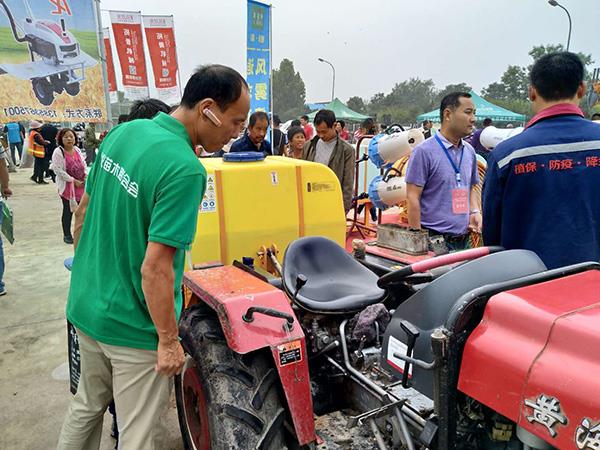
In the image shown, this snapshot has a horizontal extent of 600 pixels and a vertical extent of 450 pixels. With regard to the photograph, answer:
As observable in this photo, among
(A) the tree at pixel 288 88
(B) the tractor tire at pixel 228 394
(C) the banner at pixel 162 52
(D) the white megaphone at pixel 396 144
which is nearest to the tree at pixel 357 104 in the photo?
(A) the tree at pixel 288 88

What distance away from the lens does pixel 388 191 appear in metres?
5.11

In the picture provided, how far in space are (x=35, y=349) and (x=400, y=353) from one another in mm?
3341

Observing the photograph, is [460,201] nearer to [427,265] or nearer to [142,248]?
[427,265]

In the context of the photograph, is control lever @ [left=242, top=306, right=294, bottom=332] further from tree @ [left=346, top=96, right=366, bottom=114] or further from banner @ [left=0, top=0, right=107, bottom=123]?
tree @ [left=346, top=96, right=366, bottom=114]

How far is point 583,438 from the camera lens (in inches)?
36.7

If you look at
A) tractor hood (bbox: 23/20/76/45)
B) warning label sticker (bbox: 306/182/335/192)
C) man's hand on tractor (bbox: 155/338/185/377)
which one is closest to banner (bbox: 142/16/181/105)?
tractor hood (bbox: 23/20/76/45)

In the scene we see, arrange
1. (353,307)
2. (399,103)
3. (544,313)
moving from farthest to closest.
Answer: (399,103), (353,307), (544,313)

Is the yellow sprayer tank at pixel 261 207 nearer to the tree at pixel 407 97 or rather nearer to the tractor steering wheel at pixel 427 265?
the tractor steering wheel at pixel 427 265

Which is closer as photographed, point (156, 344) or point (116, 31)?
point (156, 344)

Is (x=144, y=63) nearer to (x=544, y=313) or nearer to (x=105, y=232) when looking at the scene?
(x=105, y=232)

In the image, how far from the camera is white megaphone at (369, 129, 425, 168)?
18.8 feet

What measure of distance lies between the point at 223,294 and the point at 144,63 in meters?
10.8

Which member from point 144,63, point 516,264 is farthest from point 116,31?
point 516,264

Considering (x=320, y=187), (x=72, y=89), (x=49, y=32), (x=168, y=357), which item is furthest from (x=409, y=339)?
(x=49, y=32)
